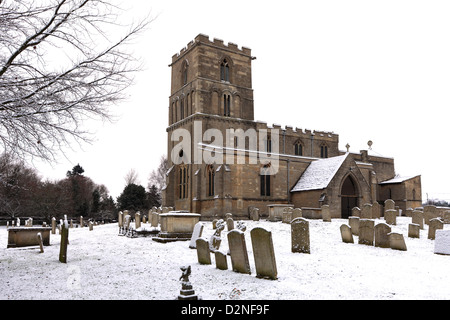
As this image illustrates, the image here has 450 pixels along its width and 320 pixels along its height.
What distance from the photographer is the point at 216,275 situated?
8938 millimetres

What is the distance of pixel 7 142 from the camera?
7.44 m

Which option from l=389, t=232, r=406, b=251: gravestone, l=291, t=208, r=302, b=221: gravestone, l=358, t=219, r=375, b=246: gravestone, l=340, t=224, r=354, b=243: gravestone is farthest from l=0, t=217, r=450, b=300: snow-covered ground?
l=291, t=208, r=302, b=221: gravestone

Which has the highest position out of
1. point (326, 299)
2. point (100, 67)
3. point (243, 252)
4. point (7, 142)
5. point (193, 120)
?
point (193, 120)

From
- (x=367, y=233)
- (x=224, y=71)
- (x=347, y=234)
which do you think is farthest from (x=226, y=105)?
(x=367, y=233)

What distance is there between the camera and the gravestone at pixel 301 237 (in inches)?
494

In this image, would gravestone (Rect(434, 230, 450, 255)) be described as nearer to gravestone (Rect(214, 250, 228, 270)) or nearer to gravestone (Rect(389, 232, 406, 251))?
gravestone (Rect(389, 232, 406, 251))

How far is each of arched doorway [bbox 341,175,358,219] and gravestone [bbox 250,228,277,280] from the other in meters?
22.0

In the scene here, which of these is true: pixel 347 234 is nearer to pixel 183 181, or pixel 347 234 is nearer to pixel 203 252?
pixel 203 252

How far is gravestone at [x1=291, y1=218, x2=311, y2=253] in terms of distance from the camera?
12539mm

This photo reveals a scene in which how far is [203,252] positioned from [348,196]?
70.8ft

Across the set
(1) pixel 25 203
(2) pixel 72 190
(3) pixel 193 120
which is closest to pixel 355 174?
(3) pixel 193 120

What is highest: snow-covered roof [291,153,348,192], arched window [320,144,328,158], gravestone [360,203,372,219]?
arched window [320,144,328,158]
